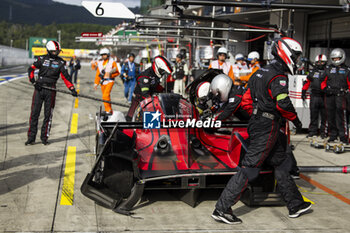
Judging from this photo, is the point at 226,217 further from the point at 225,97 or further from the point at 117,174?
the point at 225,97

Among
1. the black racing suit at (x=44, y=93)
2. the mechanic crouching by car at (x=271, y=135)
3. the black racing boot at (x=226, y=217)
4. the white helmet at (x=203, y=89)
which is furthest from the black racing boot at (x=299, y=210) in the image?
the black racing suit at (x=44, y=93)

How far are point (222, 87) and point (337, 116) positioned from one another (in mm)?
4701

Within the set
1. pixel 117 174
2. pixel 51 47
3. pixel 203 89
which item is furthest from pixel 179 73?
pixel 117 174

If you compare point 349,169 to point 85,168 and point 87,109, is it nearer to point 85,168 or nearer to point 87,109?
point 85,168

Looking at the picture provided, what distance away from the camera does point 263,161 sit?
4.76 metres

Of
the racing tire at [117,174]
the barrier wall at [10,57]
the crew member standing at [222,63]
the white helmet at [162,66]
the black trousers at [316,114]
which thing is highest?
the barrier wall at [10,57]

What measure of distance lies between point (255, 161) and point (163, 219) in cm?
122

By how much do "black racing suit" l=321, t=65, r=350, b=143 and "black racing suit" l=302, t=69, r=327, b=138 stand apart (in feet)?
0.73

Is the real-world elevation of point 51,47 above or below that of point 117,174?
above

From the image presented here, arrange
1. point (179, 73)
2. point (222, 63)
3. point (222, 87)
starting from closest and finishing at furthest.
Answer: point (222, 87) → point (222, 63) → point (179, 73)

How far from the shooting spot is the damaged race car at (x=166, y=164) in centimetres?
483

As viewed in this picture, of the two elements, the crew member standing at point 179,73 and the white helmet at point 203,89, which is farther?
the crew member standing at point 179,73

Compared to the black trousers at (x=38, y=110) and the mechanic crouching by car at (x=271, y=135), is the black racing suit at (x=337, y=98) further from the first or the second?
the black trousers at (x=38, y=110)

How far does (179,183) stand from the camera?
4.96m
